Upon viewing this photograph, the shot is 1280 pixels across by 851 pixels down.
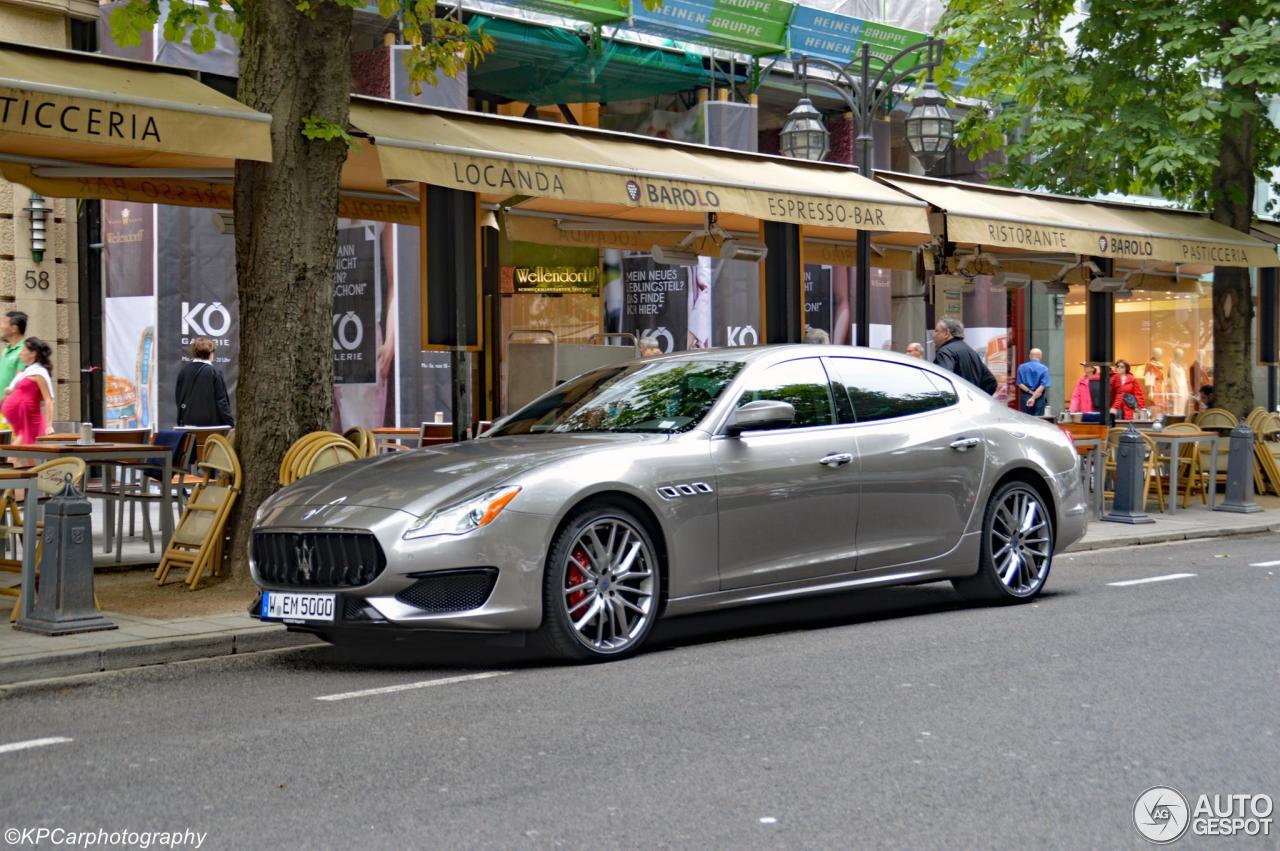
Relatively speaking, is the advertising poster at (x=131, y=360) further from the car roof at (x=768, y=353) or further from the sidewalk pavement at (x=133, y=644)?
the car roof at (x=768, y=353)

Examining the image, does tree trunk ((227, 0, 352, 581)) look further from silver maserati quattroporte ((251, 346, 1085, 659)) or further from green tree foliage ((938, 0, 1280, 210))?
green tree foliage ((938, 0, 1280, 210))

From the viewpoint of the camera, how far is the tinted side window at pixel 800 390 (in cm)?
848

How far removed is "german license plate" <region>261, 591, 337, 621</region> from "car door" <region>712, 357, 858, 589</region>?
1.98m

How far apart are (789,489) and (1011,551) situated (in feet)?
6.63

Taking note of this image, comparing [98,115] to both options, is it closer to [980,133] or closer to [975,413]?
[975,413]

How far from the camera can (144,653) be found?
791 cm

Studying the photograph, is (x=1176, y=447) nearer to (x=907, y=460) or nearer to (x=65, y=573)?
(x=907, y=460)

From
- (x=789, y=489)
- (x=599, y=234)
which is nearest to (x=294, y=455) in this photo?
(x=789, y=489)

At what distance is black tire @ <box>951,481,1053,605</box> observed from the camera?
9367mm

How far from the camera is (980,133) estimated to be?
71.3ft

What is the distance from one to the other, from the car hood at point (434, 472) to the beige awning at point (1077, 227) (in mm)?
7535

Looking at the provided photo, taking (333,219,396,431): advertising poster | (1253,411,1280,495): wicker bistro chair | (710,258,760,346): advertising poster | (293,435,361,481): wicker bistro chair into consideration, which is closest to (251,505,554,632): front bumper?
(293,435,361,481): wicker bistro chair

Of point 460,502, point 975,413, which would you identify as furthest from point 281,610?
point 975,413

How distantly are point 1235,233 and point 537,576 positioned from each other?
13525 millimetres
